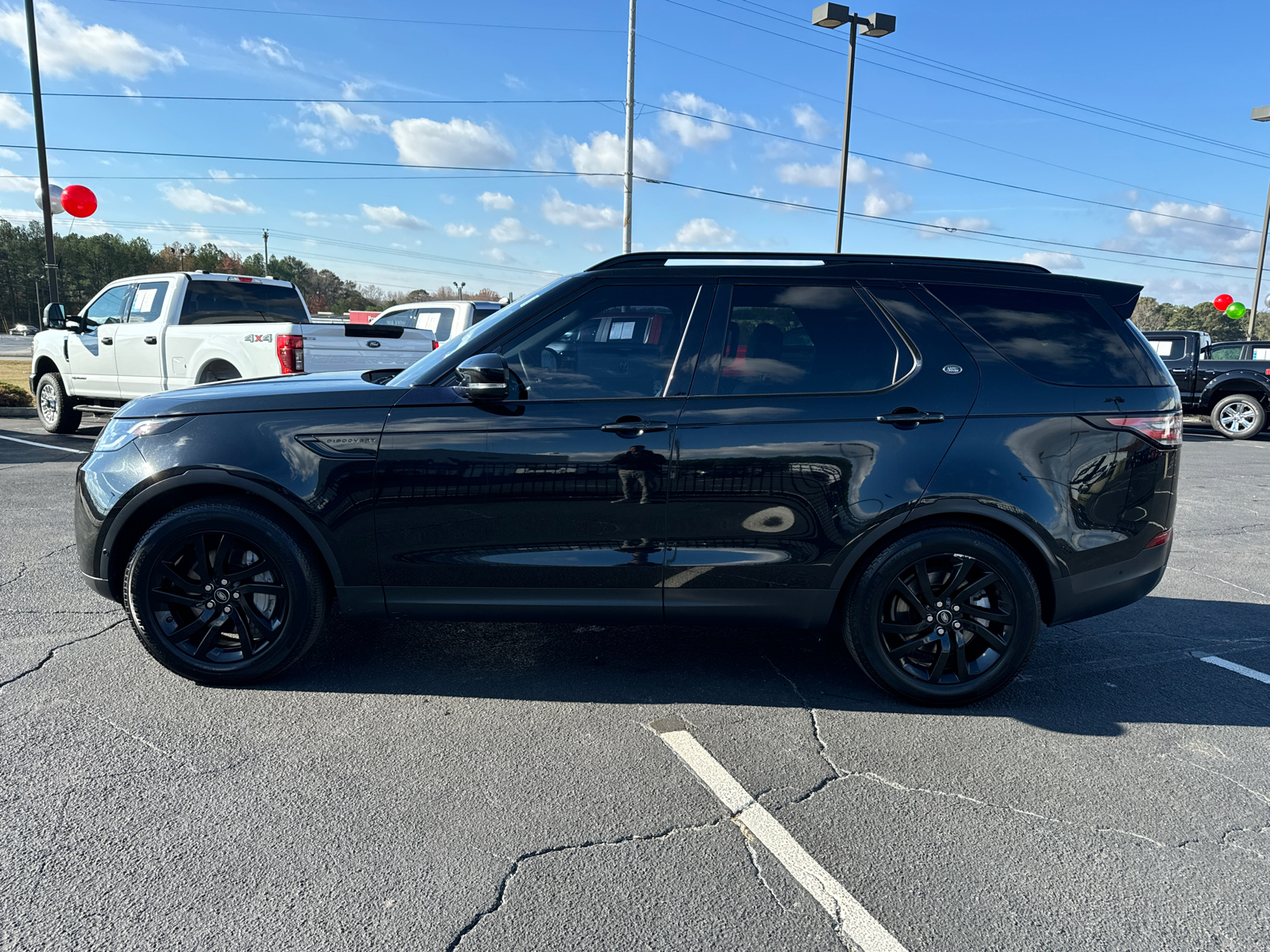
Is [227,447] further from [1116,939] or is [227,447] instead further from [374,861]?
[1116,939]

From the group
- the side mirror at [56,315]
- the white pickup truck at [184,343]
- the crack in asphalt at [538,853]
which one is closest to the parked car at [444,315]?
the white pickup truck at [184,343]

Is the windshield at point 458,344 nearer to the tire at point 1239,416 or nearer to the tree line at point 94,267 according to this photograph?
the tire at point 1239,416

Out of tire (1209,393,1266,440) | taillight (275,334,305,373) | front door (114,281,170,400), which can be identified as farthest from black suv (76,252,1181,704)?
tire (1209,393,1266,440)

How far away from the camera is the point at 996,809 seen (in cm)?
283

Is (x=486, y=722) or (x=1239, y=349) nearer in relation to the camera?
(x=486, y=722)

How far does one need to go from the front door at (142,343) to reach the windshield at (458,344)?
7766mm

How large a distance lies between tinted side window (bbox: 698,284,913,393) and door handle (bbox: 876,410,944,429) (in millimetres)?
142

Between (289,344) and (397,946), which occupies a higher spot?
(289,344)

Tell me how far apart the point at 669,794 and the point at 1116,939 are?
132cm

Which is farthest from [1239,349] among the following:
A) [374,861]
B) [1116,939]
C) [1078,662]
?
[374,861]

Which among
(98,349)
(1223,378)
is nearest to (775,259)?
(98,349)

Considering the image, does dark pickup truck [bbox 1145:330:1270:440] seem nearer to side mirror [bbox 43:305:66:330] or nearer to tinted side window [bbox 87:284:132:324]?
tinted side window [bbox 87:284:132:324]

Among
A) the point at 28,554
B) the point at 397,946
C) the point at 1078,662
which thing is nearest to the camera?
the point at 397,946

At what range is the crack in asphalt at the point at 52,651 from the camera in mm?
3612
